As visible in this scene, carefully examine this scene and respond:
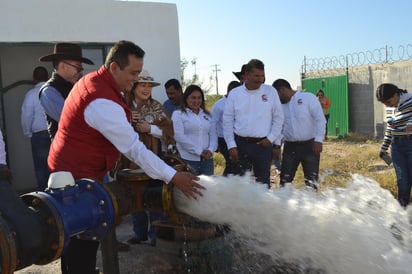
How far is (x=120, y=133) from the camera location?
8.21 feet

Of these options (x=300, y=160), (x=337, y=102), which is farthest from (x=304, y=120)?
(x=337, y=102)

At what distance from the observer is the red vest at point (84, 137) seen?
2600 mm

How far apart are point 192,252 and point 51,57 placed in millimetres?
1930

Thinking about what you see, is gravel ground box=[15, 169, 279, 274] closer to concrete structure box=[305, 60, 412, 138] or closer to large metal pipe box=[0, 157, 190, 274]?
large metal pipe box=[0, 157, 190, 274]

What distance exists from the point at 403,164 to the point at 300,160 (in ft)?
3.91

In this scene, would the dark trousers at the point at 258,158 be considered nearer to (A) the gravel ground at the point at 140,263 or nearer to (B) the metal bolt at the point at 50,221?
(A) the gravel ground at the point at 140,263

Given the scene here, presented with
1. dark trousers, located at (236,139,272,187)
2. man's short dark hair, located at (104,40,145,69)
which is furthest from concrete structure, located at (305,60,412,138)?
man's short dark hair, located at (104,40,145,69)

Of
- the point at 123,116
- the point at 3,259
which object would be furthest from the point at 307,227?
the point at 3,259

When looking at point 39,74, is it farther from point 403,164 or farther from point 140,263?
point 403,164

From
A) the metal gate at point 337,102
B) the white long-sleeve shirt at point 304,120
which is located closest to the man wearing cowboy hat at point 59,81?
the white long-sleeve shirt at point 304,120

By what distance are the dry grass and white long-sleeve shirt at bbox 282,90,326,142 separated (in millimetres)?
1111

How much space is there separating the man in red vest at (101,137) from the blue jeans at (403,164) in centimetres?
365

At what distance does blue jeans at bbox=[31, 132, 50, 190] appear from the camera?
5.00 m

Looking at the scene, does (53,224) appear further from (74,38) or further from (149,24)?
(149,24)
